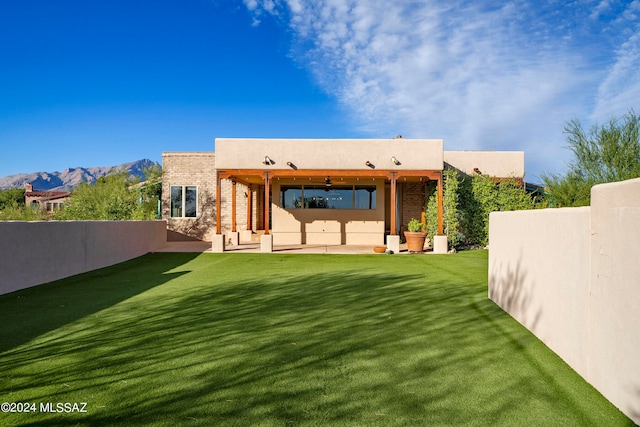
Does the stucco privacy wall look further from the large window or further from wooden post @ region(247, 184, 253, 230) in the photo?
the large window

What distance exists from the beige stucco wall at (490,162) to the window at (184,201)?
43.5 ft

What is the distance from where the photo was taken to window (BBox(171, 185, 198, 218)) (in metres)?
18.8

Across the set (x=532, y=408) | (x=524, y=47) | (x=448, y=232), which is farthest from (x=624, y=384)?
(x=524, y=47)

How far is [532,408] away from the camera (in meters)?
2.54

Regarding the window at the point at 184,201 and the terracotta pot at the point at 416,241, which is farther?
the window at the point at 184,201

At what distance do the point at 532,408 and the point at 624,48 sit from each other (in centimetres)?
1499

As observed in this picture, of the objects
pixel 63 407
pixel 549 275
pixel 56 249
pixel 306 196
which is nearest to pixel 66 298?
pixel 56 249

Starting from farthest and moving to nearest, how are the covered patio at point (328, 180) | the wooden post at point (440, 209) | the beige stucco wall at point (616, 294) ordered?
1. the covered patio at point (328, 180)
2. the wooden post at point (440, 209)
3. the beige stucco wall at point (616, 294)

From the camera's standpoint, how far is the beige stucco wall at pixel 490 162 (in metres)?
16.2

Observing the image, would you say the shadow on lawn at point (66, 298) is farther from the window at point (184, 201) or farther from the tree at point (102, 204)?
the window at point (184, 201)

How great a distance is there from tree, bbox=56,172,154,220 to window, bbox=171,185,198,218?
2098 millimetres

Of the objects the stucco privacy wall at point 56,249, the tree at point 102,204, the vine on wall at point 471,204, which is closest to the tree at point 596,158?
the vine on wall at point 471,204

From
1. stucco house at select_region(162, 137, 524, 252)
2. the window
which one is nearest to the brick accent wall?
stucco house at select_region(162, 137, 524, 252)

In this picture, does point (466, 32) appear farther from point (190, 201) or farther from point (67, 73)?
point (67, 73)
